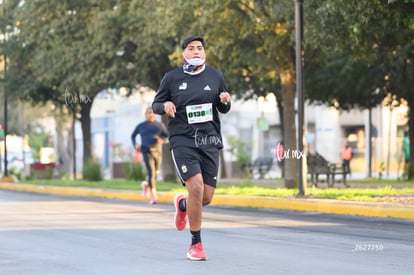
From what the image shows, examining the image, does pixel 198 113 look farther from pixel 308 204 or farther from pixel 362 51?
pixel 362 51

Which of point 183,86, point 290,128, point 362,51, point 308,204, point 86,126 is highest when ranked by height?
point 362,51

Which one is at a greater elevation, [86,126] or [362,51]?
[362,51]

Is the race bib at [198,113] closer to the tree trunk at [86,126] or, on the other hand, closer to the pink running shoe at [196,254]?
the pink running shoe at [196,254]

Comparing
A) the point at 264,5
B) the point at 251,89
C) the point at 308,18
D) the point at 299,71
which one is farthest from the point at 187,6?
the point at 251,89

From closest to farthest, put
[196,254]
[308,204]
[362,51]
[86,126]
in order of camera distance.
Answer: [196,254]
[308,204]
[362,51]
[86,126]

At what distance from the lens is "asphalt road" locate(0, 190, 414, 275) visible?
853cm

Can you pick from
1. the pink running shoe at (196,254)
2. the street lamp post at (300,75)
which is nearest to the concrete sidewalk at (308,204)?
the street lamp post at (300,75)

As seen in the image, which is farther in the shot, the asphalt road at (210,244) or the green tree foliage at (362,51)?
the green tree foliage at (362,51)

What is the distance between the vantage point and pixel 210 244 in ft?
35.1

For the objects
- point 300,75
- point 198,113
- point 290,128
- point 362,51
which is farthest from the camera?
point 290,128

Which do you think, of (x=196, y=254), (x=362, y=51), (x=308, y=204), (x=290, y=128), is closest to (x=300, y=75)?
(x=362, y=51)

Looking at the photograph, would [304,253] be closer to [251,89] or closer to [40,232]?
[40,232]

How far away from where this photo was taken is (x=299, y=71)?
19.1 metres

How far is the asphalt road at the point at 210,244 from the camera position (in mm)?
8531
